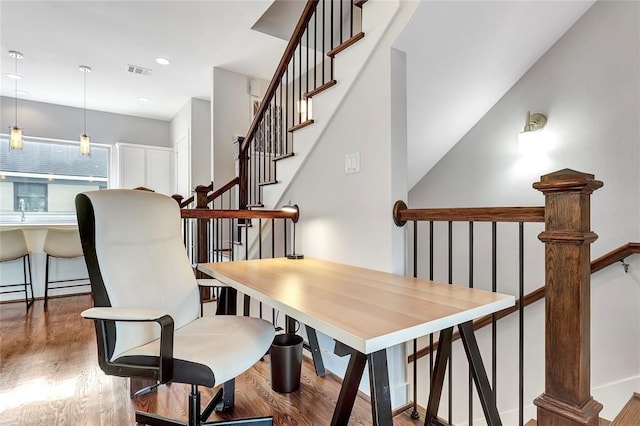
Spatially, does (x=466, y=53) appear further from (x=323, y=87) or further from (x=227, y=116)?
(x=227, y=116)

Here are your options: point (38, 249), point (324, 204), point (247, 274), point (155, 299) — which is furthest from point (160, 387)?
point (38, 249)

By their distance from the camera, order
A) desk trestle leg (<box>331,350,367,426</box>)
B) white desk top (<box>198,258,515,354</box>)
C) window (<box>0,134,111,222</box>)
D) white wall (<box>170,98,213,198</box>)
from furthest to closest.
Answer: white wall (<box>170,98,213,198</box>)
window (<box>0,134,111,222</box>)
desk trestle leg (<box>331,350,367,426</box>)
white desk top (<box>198,258,515,354</box>)

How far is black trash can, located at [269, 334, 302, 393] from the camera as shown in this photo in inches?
Result: 75.0

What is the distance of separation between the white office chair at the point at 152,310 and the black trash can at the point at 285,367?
0.37 meters

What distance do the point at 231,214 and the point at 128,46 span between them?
2669mm

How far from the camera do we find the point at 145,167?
568cm

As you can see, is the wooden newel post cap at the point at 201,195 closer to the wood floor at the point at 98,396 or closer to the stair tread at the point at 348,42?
the wood floor at the point at 98,396

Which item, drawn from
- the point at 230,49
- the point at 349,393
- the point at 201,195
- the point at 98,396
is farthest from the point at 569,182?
the point at 230,49

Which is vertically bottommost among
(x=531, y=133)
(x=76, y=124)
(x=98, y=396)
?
(x=98, y=396)

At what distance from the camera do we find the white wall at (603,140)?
2002mm

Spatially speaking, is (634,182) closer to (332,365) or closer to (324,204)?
(324,204)

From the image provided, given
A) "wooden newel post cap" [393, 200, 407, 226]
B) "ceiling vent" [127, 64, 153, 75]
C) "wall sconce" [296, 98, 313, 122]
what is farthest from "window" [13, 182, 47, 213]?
"wooden newel post cap" [393, 200, 407, 226]

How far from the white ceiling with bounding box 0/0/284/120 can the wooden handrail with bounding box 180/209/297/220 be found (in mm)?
1976

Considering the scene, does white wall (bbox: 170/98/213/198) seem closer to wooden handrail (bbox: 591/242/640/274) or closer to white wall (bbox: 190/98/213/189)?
white wall (bbox: 190/98/213/189)
